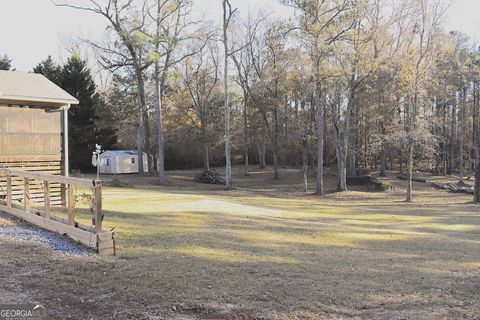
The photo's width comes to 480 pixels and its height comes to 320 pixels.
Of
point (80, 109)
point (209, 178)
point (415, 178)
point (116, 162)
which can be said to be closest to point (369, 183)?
point (415, 178)

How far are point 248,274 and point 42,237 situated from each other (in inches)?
146

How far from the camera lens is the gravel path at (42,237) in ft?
21.9

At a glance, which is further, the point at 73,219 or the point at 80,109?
the point at 80,109

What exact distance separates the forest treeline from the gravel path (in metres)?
19.5

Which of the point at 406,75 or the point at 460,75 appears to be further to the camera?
the point at 460,75

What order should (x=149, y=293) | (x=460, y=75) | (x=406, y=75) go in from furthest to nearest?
(x=460, y=75) < (x=406, y=75) < (x=149, y=293)

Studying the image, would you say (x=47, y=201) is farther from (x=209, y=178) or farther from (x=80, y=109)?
(x=80, y=109)

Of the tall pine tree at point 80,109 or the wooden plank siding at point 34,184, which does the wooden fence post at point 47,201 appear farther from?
the tall pine tree at point 80,109

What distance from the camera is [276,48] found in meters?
34.2

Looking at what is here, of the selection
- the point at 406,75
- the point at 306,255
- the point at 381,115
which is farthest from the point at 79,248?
the point at 381,115

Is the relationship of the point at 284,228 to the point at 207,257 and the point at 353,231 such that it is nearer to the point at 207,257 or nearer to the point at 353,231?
the point at 353,231

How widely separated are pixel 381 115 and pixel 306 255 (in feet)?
96.8

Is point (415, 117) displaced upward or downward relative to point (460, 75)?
downward

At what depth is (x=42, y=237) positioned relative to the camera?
743 centimetres
